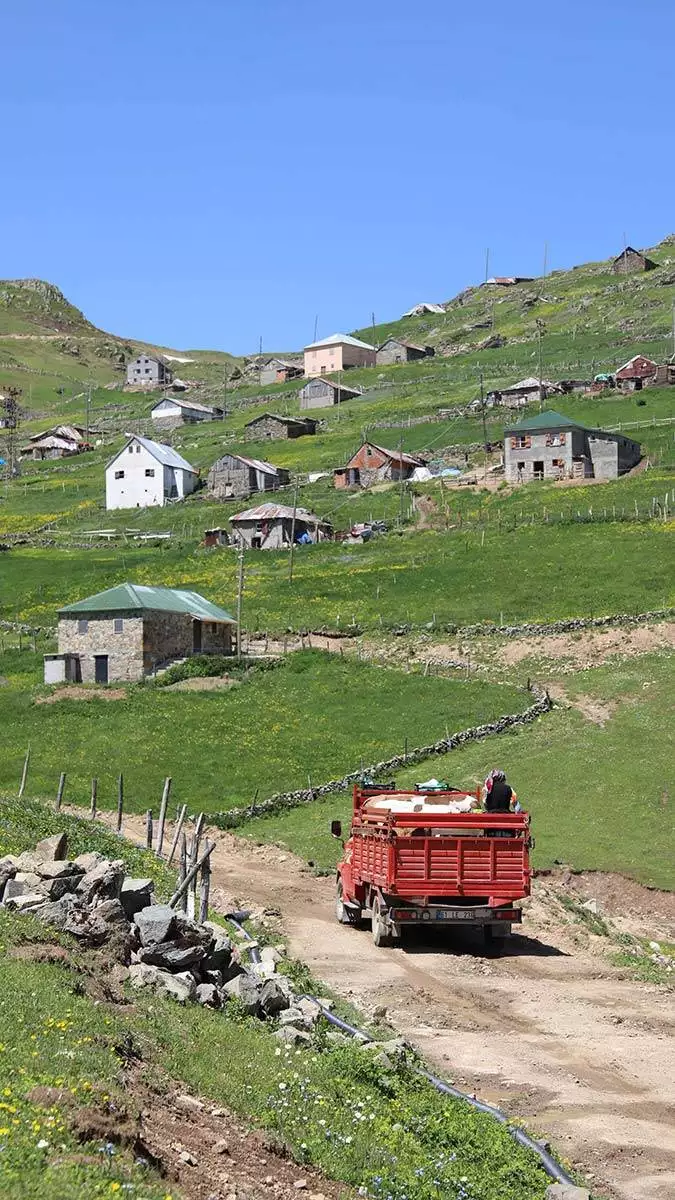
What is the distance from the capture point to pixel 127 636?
68.2m

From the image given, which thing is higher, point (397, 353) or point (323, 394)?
point (397, 353)

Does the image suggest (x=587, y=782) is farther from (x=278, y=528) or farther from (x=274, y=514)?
(x=274, y=514)

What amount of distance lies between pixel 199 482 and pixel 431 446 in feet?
73.9

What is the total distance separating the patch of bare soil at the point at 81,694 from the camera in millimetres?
60906

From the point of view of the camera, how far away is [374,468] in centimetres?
11862

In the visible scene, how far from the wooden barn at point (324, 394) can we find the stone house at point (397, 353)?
82.1 ft

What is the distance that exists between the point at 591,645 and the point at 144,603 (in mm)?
22159

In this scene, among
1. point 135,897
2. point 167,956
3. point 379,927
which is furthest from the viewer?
point 379,927

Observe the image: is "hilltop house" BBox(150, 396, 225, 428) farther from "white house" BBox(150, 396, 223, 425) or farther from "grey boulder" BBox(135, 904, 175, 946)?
"grey boulder" BBox(135, 904, 175, 946)

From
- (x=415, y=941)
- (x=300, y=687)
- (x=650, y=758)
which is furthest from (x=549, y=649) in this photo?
(x=415, y=941)

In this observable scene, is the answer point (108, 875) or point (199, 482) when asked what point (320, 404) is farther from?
point (108, 875)

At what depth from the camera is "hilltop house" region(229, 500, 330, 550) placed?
101 m

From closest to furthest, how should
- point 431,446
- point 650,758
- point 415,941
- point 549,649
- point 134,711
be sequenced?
point 415,941 < point 650,758 < point 134,711 < point 549,649 < point 431,446

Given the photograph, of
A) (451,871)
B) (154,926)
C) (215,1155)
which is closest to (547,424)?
(451,871)
